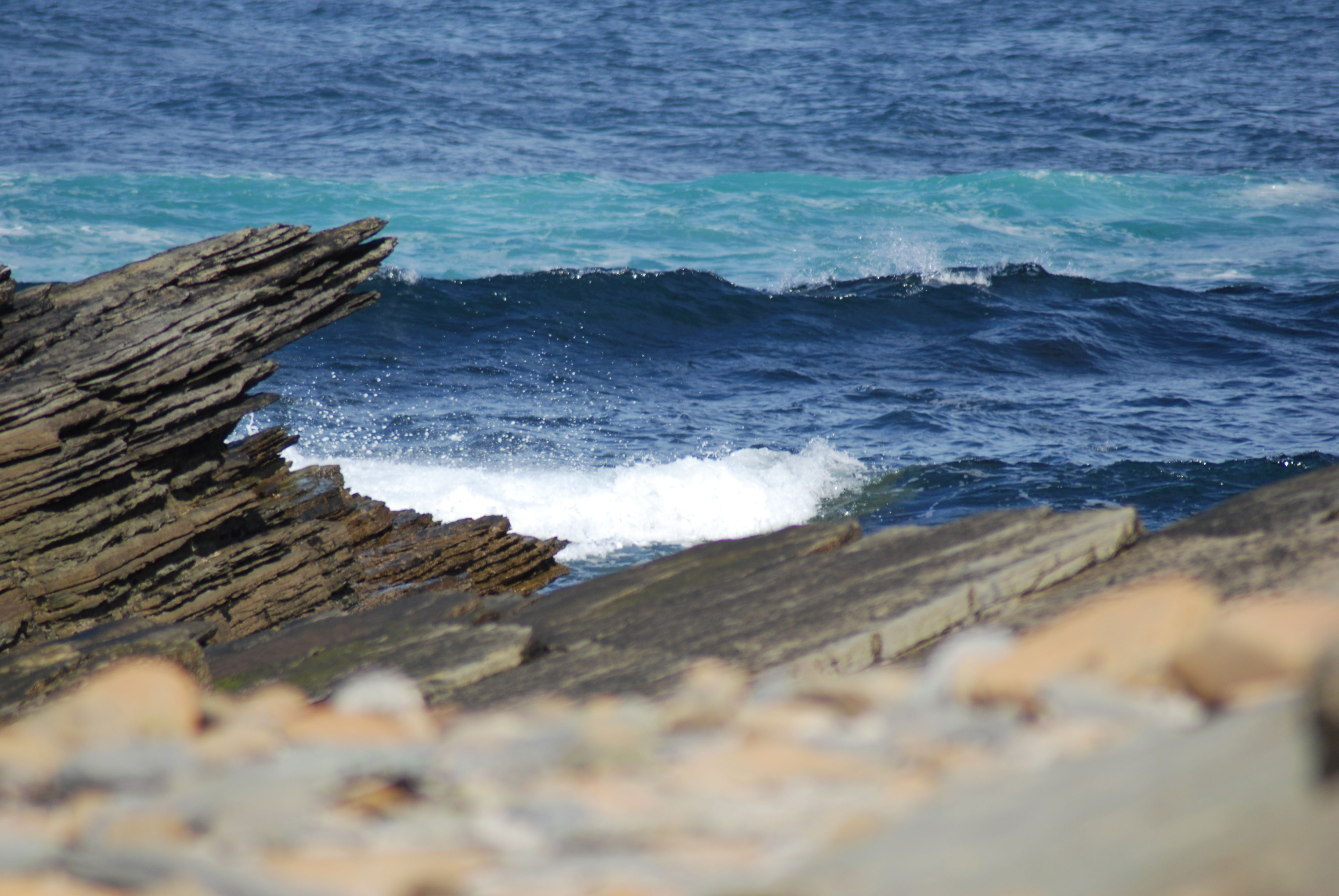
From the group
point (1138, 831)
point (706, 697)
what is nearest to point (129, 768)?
point (706, 697)

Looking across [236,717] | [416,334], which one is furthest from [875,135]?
[236,717]

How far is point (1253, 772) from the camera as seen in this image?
4.36 ft

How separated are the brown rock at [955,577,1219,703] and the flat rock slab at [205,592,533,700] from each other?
1.92 meters

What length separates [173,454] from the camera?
21.9ft

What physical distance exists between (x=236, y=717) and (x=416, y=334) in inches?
680

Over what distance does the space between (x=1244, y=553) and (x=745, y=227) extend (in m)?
26.3

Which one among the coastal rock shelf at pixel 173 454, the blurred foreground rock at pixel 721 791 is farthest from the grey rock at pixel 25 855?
the coastal rock shelf at pixel 173 454

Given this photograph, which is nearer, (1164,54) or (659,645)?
(659,645)

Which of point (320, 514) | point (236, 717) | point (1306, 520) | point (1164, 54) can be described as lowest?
point (320, 514)

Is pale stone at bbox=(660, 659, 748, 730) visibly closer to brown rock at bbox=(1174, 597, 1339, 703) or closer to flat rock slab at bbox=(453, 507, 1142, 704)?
flat rock slab at bbox=(453, 507, 1142, 704)

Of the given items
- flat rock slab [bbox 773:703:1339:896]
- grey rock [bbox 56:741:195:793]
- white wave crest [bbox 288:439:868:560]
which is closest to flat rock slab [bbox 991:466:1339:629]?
flat rock slab [bbox 773:703:1339:896]

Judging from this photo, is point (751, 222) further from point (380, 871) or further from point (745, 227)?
point (380, 871)

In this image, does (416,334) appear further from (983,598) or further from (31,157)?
(31,157)

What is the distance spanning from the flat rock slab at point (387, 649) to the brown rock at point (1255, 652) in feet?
7.56
